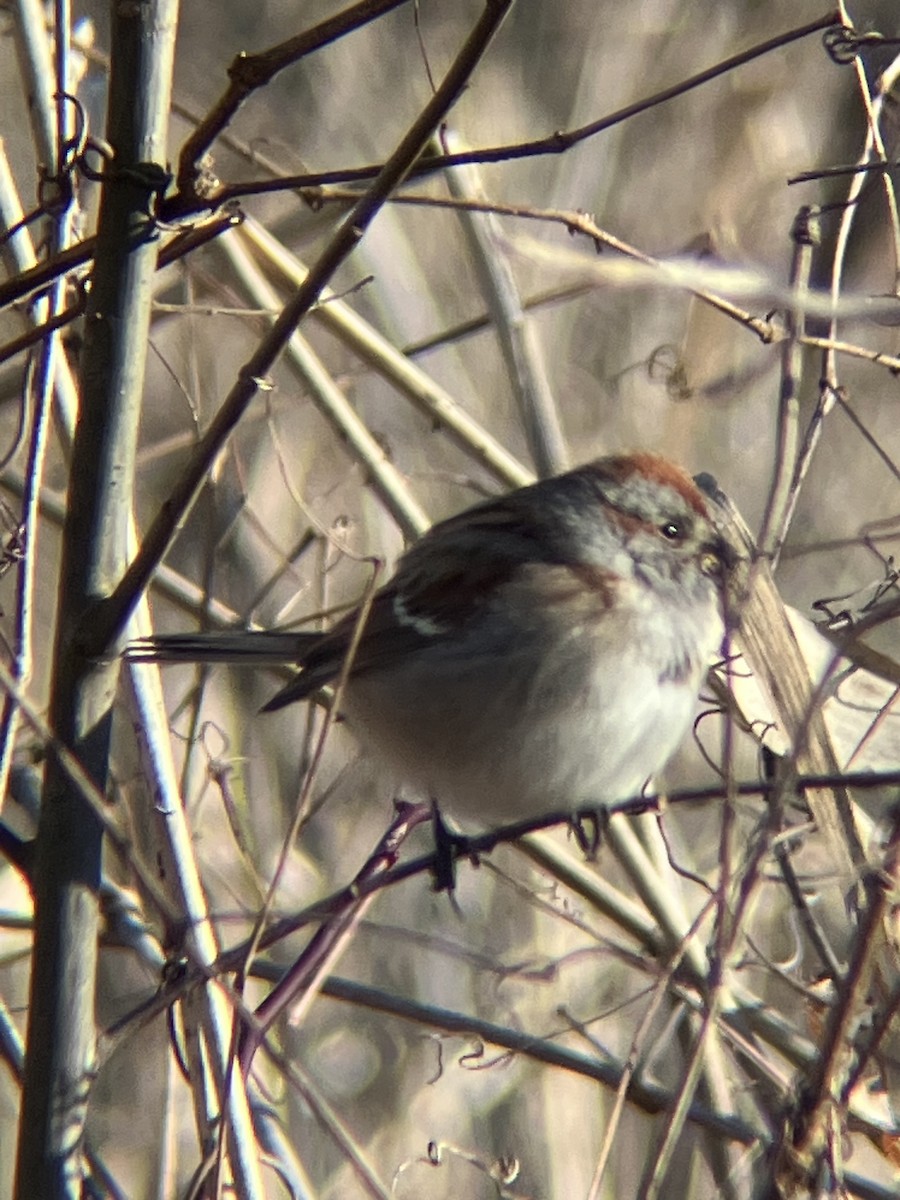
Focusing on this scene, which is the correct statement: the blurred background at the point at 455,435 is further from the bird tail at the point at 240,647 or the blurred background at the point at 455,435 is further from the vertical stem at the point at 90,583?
the vertical stem at the point at 90,583

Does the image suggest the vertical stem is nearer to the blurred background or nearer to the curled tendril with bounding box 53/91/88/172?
the curled tendril with bounding box 53/91/88/172

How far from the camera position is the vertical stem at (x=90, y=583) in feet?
4.96

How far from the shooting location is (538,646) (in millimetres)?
2475

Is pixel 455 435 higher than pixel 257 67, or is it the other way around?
pixel 455 435

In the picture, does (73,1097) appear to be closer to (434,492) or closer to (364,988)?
(364,988)

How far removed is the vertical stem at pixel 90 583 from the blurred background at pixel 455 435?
0.93m

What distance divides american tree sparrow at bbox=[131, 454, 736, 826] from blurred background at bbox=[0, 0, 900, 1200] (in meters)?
0.14

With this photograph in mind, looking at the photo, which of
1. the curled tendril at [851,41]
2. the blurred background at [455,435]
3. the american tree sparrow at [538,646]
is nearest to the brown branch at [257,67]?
the curled tendril at [851,41]

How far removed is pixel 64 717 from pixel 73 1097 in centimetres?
39

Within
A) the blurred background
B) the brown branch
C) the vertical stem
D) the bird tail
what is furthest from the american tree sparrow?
the brown branch

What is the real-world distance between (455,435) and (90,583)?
1121mm

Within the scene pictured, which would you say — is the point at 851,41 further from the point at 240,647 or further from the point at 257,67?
the point at 240,647

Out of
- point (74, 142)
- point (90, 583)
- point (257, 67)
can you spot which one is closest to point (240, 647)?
point (90, 583)

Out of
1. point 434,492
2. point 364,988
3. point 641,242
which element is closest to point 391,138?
point 641,242
